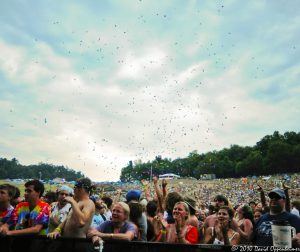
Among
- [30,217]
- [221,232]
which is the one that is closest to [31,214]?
[30,217]

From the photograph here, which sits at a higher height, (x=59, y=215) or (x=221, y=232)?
(x=59, y=215)

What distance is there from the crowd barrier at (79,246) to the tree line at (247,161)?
7051 cm

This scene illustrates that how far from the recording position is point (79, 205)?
398 cm

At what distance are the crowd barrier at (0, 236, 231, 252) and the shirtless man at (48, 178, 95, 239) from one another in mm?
156

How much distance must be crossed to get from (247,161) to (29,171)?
116129 mm

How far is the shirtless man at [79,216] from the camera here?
3.71 m

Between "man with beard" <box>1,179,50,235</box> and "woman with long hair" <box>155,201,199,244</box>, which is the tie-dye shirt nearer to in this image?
"man with beard" <box>1,179,50,235</box>

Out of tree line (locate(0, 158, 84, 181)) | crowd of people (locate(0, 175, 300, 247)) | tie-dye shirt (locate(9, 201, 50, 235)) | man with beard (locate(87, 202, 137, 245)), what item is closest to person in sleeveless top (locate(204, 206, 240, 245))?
crowd of people (locate(0, 175, 300, 247))

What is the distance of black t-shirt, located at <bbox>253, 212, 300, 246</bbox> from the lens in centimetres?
417

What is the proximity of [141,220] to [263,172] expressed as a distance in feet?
337

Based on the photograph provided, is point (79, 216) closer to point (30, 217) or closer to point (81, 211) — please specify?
point (81, 211)

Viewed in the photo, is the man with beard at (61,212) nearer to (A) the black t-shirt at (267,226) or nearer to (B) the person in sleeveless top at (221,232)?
(B) the person in sleeveless top at (221,232)

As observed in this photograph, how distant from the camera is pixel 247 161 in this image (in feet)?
342

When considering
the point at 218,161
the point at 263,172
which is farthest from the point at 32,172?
the point at 263,172
